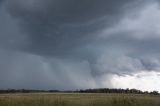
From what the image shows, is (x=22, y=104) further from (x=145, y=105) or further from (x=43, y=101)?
(x=145, y=105)

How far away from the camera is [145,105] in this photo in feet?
89.9

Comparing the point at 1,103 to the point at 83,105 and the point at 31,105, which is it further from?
the point at 83,105

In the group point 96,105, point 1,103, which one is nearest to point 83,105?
point 96,105

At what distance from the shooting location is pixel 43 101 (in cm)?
2917

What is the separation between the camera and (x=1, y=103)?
28.1 meters

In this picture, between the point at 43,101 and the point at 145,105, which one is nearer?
the point at 145,105

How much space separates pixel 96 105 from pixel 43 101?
5.07 metres

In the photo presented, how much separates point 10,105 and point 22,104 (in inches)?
42.0

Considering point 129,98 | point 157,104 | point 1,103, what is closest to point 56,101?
point 1,103

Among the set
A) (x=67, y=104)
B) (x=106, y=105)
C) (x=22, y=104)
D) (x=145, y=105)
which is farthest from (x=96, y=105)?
(x=22, y=104)

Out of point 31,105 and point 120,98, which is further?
point 120,98

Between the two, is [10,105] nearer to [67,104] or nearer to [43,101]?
[43,101]

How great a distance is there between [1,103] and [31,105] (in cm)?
297

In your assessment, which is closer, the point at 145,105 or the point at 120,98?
the point at 145,105
